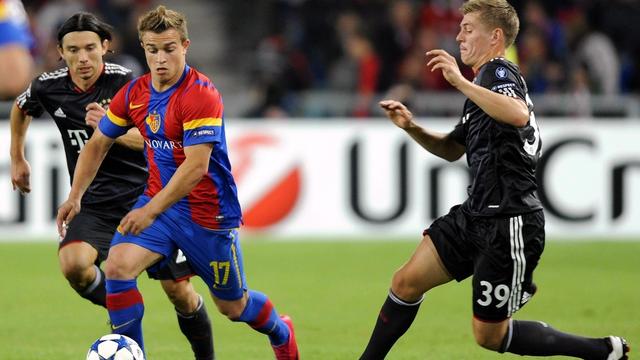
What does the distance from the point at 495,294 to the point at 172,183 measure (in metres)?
1.82

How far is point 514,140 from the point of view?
21.1ft

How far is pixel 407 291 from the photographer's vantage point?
22.0ft

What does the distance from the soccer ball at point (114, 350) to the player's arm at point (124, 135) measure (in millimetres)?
1336

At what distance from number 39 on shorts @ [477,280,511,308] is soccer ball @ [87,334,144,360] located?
1894 mm

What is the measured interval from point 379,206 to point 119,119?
7.75m

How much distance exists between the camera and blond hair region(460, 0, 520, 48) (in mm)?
6520

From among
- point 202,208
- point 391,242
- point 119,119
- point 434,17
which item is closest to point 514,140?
point 202,208

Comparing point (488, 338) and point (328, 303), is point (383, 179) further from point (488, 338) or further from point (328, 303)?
point (488, 338)

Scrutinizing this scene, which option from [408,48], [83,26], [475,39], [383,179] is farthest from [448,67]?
[408,48]

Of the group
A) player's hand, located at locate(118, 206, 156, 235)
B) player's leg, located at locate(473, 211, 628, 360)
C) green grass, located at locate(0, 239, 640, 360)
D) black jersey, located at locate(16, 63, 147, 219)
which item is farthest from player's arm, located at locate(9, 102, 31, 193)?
player's leg, located at locate(473, 211, 628, 360)

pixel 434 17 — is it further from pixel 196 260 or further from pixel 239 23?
pixel 196 260

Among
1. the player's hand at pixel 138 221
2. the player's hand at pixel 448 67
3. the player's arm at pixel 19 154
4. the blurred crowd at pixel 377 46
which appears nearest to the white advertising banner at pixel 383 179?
the blurred crowd at pixel 377 46

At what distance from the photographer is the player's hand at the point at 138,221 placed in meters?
6.40

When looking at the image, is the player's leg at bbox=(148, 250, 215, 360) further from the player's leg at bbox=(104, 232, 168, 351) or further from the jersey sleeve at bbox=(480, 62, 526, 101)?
the jersey sleeve at bbox=(480, 62, 526, 101)
